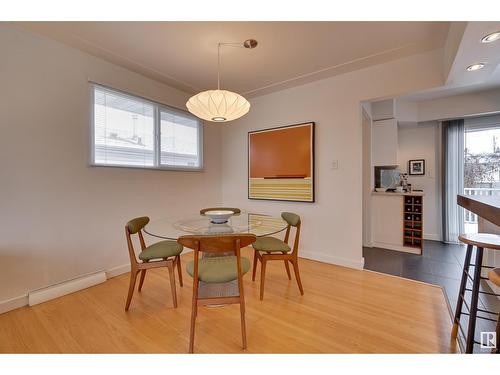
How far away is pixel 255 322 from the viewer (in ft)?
5.72

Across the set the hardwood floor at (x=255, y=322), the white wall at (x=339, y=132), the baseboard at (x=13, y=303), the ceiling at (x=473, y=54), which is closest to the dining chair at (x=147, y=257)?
the hardwood floor at (x=255, y=322)

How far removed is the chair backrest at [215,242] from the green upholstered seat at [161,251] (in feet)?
2.52

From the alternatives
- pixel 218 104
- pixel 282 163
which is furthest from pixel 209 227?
pixel 282 163

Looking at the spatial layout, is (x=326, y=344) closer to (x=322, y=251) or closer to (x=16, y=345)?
(x=322, y=251)

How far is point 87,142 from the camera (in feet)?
7.84

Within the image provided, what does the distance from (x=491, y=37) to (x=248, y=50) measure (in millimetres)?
Answer: 1925

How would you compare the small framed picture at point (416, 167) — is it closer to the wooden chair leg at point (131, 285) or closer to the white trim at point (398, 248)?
the white trim at point (398, 248)

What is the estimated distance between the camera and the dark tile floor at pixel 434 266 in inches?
80.6

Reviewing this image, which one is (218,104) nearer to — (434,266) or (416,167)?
(434,266)

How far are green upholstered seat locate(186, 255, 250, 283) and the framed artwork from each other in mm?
1789

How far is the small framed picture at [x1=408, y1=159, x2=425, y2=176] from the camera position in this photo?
434cm

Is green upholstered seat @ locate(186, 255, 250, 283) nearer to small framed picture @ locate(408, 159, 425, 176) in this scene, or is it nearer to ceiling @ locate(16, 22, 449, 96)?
ceiling @ locate(16, 22, 449, 96)
